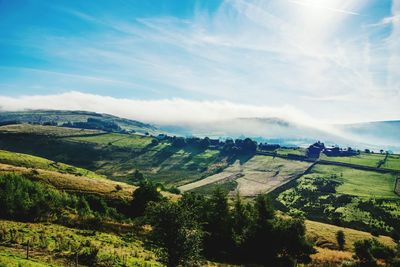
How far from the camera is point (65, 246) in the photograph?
49.6 metres

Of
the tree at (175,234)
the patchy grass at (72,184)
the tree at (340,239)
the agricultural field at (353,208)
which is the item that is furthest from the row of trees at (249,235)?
the agricultural field at (353,208)

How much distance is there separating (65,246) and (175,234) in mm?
17545

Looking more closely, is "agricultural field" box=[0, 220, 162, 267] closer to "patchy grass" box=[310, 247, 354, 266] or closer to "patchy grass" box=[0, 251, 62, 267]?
"patchy grass" box=[0, 251, 62, 267]

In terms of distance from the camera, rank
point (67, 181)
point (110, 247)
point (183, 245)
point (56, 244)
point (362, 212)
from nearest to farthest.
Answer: point (183, 245) < point (56, 244) < point (110, 247) < point (67, 181) < point (362, 212)

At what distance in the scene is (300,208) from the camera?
17538 cm

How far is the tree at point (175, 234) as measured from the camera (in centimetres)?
4531

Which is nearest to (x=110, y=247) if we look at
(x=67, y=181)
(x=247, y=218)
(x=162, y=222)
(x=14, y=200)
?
(x=162, y=222)

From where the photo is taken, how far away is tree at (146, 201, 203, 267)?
45312 mm

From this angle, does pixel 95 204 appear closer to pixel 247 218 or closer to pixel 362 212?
pixel 247 218

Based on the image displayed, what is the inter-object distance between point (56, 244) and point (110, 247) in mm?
9086

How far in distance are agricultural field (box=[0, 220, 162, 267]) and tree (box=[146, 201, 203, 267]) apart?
6829mm

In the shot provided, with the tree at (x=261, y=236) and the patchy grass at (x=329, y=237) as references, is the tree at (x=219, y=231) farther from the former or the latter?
the patchy grass at (x=329, y=237)

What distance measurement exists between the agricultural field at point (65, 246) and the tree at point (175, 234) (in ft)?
22.4

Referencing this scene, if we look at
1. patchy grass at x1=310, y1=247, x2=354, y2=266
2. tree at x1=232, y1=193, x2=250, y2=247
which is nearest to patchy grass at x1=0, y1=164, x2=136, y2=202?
tree at x1=232, y1=193, x2=250, y2=247
